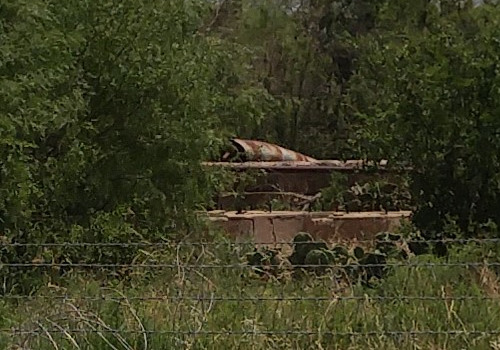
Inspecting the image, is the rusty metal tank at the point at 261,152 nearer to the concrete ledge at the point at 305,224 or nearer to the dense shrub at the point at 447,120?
the concrete ledge at the point at 305,224

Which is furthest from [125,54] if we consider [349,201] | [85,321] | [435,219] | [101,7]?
[85,321]

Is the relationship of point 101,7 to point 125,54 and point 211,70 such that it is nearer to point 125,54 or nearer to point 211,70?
point 125,54

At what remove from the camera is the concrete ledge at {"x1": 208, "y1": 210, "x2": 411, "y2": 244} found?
544 inches

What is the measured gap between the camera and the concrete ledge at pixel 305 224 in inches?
544

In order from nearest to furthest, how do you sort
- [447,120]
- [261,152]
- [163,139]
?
[447,120]
[163,139]
[261,152]

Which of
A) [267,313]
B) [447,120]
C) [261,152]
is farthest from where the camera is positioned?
[261,152]

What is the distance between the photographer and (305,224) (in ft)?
46.9

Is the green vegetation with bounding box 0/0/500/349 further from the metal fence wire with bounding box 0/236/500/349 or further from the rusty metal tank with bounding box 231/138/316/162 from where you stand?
the rusty metal tank with bounding box 231/138/316/162

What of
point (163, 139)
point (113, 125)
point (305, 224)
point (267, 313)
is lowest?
point (305, 224)

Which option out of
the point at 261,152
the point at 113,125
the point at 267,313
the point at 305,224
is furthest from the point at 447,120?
the point at 261,152

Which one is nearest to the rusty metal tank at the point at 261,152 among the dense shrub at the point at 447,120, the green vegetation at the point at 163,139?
the green vegetation at the point at 163,139

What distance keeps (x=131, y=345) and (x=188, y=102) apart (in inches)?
254

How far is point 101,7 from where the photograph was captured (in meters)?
11.4

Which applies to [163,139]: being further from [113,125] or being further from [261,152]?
[261,152]
